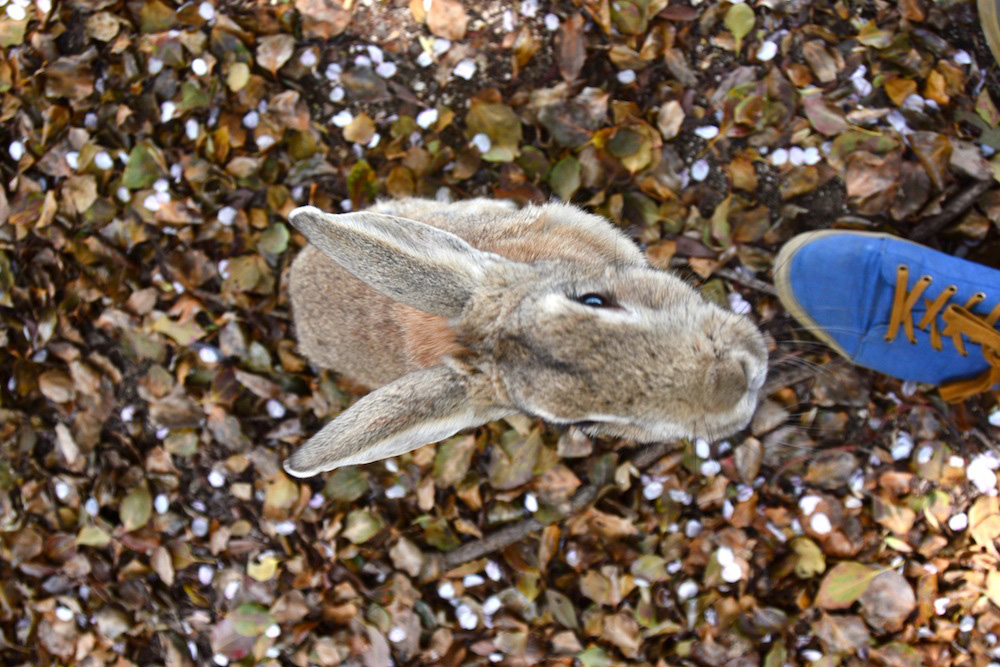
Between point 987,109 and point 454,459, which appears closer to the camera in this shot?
point 987,109

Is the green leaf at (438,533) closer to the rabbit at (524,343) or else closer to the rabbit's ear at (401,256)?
the rabbit at (524,343)

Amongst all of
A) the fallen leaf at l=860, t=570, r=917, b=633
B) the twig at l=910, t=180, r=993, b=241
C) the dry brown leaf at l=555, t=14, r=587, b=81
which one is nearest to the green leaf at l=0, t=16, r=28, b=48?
the dry brown leaf at l=555, t=14, r=587, b=81

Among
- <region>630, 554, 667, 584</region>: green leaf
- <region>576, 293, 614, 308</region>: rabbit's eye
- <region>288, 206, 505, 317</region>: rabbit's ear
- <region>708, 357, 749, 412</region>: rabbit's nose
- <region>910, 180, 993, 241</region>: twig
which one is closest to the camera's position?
<region>288, 206, 505, 317</region>: rabbit's ear

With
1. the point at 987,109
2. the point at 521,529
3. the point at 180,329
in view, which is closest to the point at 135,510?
the point at 180,329

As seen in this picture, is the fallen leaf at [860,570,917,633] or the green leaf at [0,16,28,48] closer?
the fallen leaf at [860,570,917,633]

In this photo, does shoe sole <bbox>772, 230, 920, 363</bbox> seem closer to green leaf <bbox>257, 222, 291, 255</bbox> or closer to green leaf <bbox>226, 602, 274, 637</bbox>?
green leaf <bbox>257, 222, 291, 255</bbox>

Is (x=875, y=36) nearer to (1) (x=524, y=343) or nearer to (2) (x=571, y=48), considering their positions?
(2) (x=571, y=48)
